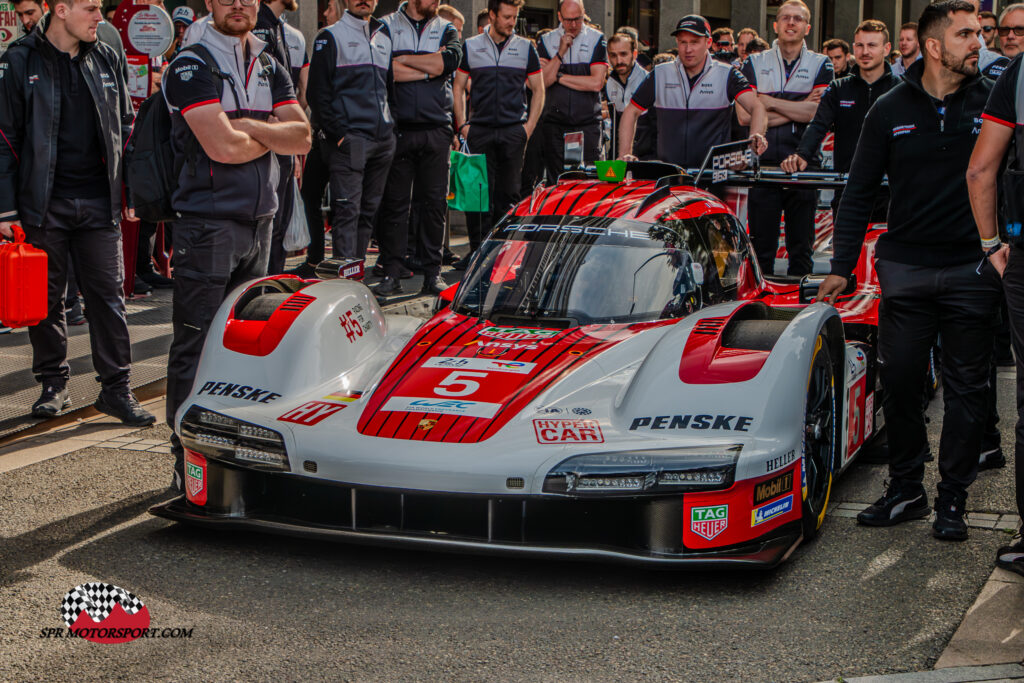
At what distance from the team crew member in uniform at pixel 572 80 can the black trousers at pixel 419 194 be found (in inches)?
62.5

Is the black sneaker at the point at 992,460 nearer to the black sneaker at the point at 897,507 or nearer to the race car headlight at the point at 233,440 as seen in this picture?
→ the black sneaker at the point at 897,507

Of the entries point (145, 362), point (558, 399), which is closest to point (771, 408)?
point (558, 399)

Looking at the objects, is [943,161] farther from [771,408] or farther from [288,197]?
[288,197]

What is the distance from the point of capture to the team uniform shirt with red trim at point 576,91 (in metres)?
10.8

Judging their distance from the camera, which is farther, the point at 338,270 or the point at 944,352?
the point at 338,270

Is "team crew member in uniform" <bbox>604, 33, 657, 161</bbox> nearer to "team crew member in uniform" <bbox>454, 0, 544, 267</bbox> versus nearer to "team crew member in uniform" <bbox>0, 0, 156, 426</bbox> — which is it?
"team crew member in uniform" <bbox>454, 0, 544, 267</bbox>

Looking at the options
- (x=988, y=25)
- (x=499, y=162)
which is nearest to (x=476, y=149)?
(x=499, y=162)

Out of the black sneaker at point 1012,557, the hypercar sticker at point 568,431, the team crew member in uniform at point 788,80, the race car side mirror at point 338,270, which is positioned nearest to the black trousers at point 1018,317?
the black sneaker at point 1012,557

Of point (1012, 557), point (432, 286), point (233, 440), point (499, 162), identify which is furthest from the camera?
point (499, 162)

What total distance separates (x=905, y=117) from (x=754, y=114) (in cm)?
395

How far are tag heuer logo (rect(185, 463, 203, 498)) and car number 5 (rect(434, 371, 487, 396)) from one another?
898mm

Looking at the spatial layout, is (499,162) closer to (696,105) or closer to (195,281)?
(696,105)

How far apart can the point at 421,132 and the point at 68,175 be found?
369cm

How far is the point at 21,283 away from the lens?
5512 millimetres
